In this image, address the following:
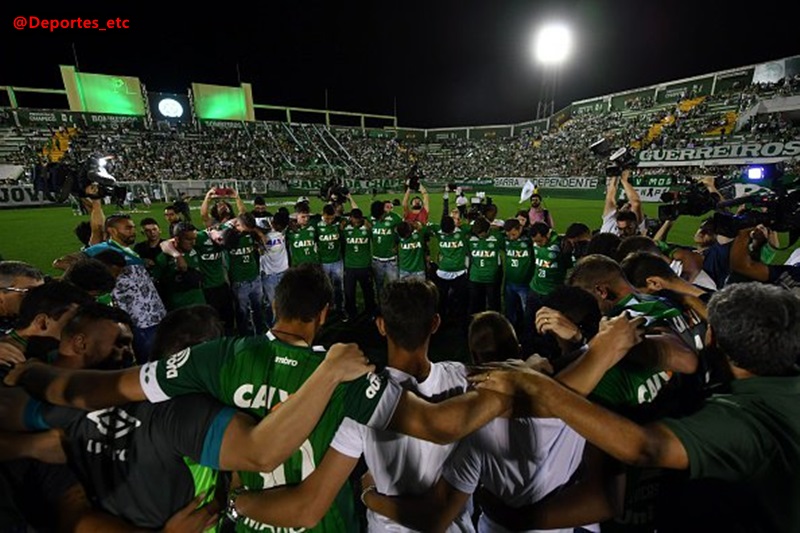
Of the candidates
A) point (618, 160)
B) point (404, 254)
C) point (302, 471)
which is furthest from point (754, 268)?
point (404, 254)

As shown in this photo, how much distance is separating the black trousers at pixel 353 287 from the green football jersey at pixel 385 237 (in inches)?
18.5

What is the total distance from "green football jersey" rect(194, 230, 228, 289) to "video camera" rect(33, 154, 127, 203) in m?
1.87

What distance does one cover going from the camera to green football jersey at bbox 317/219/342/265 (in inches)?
335

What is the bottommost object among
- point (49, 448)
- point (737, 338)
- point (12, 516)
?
point (12, 516)

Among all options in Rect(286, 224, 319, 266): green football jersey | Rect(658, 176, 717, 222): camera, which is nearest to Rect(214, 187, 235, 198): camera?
Rect(286, 224, 319, 266): green football jersey

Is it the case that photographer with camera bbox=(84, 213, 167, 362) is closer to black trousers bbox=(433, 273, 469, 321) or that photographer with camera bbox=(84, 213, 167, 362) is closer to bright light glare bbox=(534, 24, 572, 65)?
black trousers bbox=(433, 273, 469, 321)

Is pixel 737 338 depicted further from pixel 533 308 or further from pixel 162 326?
pixel 533 308

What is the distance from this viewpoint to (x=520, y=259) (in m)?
7.07

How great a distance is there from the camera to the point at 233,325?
27.2ft

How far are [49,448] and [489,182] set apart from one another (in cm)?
5326

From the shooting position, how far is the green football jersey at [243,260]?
7395 mm

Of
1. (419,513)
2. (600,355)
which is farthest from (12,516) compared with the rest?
(600,355)

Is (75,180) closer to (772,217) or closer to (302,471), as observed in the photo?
(302,471)

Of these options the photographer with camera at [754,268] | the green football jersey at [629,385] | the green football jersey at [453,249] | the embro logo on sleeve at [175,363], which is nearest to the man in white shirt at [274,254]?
the green football jersey at [453,249]
